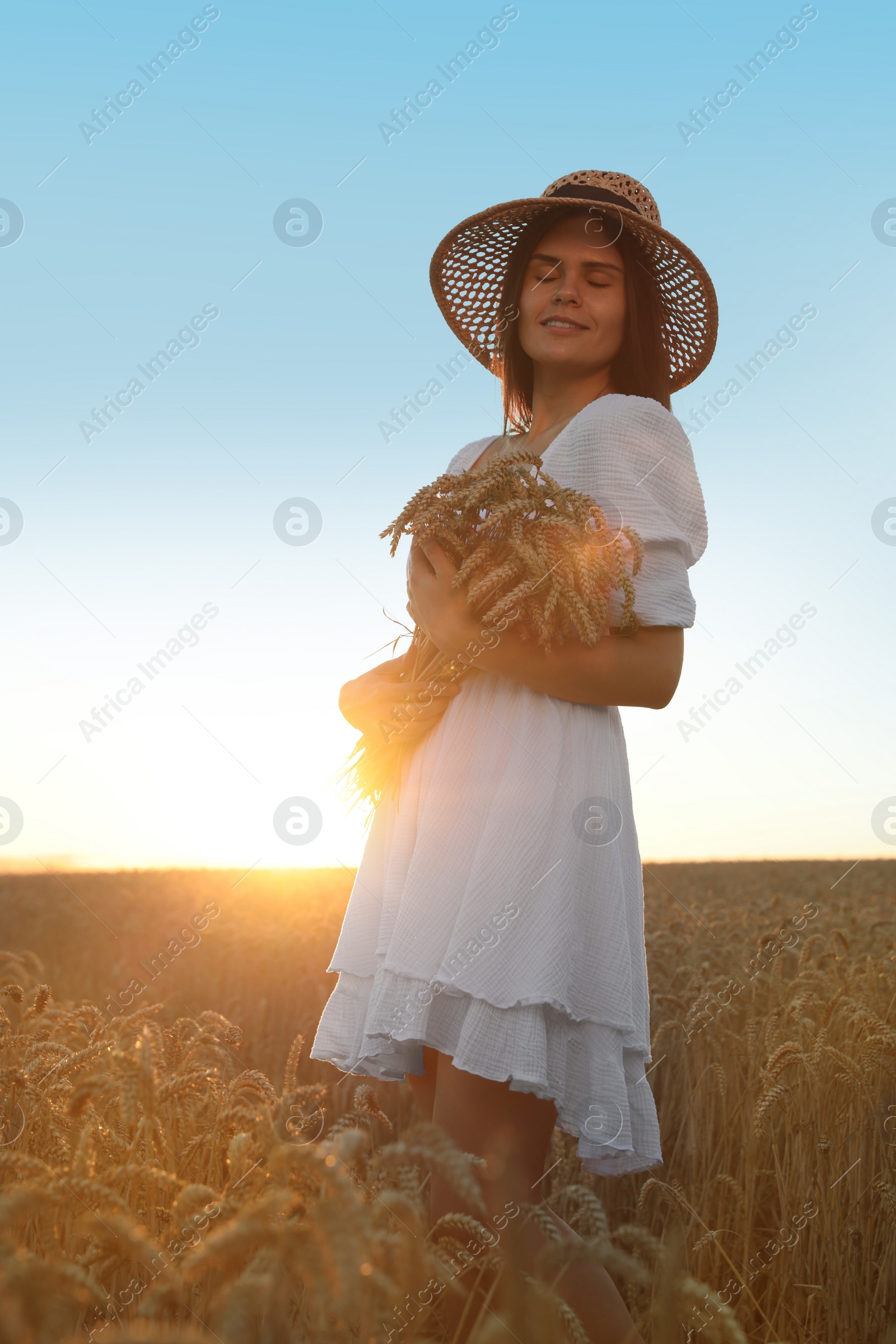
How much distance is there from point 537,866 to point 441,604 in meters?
0.59

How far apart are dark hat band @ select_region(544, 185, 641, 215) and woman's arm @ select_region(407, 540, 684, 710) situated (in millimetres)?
1178

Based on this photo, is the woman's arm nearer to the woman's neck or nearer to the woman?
the woman

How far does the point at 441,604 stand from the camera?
2.02m

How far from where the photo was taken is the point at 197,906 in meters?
9.80

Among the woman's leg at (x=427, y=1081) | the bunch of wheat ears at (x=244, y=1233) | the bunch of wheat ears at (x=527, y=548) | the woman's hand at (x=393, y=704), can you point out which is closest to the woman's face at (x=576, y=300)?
the bunch of wheat ears at (x=527, y=548)

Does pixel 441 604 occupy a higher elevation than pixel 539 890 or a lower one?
higher

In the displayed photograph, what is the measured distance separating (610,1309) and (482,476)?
165 cm

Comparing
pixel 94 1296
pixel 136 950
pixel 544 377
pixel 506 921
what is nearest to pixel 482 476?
pixel 544 377

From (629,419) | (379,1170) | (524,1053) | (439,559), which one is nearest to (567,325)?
→ (629,419)

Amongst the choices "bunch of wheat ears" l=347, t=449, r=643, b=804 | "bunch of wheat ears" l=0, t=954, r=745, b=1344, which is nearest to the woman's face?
"bunch of wheat ears" l=347, t=449, r=643, b=804

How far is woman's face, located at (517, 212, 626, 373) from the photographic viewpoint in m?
2.37

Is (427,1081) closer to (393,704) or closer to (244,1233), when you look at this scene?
(393,704)

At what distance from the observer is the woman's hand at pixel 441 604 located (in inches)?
78.3

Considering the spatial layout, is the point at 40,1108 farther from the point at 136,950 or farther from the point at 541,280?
the point at 136,950
